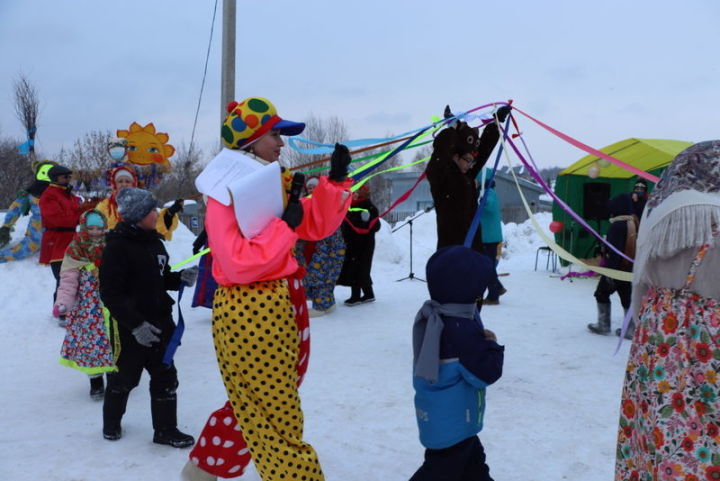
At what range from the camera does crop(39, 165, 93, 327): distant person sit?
280 inches

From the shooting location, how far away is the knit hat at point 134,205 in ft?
11.0

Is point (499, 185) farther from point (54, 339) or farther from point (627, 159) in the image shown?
point (54, 339)

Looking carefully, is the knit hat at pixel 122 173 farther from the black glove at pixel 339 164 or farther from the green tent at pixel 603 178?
the green tent at pixel 603 178

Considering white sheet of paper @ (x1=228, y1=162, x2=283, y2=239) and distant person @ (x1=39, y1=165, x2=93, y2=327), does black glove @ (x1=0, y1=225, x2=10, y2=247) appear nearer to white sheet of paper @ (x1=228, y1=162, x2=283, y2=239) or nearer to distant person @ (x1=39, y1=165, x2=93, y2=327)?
distant person @ (x1=39, y1=165, x2=93, y2=327)

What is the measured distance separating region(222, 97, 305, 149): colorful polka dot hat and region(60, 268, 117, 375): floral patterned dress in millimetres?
2475

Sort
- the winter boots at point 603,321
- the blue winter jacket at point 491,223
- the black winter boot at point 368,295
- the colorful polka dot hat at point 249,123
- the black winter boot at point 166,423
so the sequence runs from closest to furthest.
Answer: the colorful polka dot hat at point 249,123
the black winter boot at point 166,423
the winter boots at point 603,321
the blue winter jacket at point 491,223
the black winter boot at point 368,295

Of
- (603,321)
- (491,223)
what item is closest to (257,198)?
(603,321)

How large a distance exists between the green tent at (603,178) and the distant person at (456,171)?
19.3ft

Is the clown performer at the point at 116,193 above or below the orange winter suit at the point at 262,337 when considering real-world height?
above

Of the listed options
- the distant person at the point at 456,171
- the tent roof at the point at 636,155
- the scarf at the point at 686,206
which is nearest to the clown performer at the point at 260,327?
the scarf at the point at 686,206

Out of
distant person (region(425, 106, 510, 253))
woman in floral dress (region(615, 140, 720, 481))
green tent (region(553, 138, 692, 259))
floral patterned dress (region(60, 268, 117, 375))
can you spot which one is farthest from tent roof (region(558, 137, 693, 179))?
floral patterned dress (region(60, 268, 117, 375))

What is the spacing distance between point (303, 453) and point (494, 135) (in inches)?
107

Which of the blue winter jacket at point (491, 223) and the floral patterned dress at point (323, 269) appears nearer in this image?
the floral patterned dress at point (323, 269)

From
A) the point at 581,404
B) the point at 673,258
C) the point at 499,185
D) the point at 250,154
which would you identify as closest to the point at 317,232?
the point at 250,154
